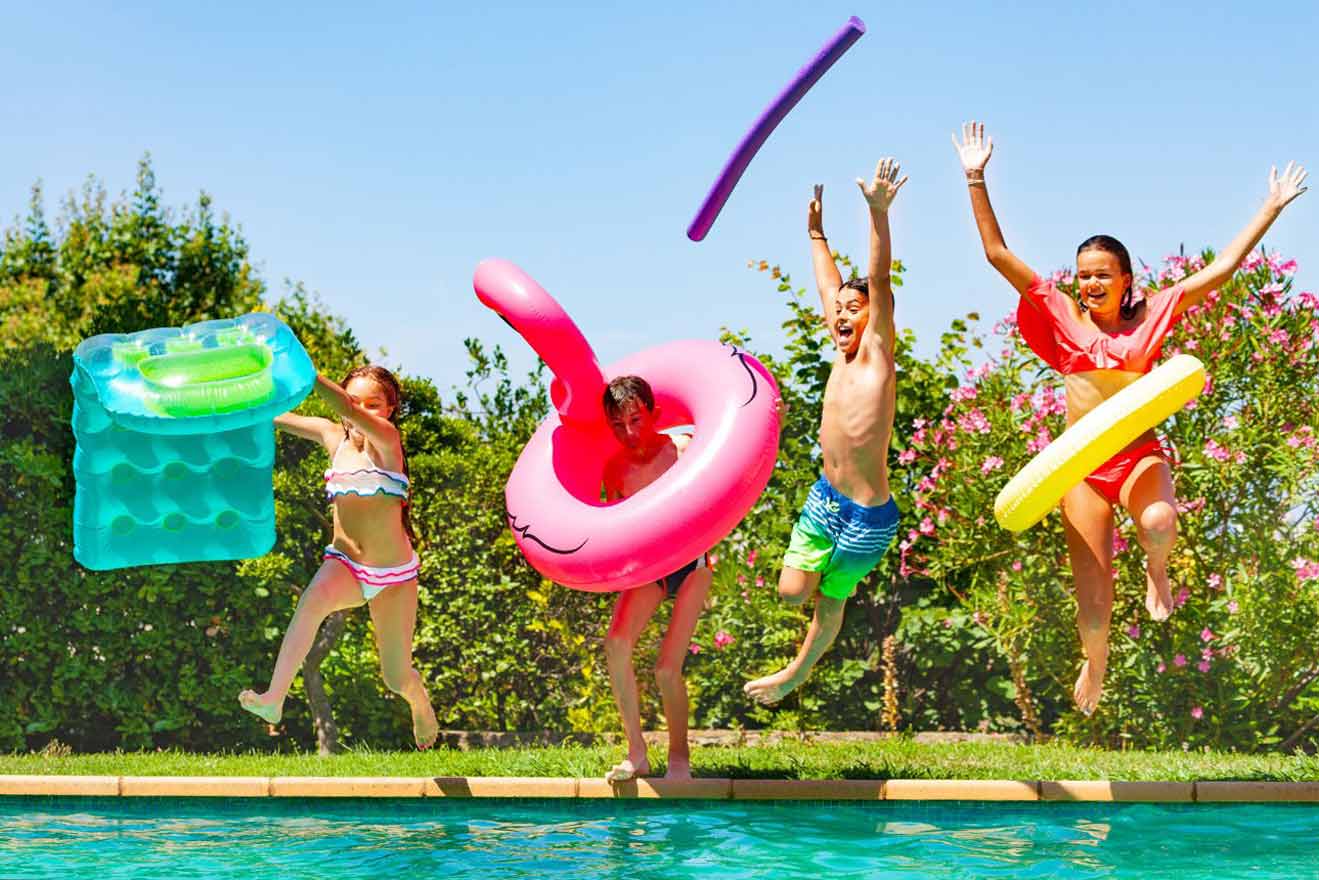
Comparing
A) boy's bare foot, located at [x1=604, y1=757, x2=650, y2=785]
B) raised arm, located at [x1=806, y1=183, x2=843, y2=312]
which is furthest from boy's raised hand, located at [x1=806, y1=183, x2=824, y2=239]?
boy's bare foot, located at [x1=604, y1=757, x2=650, y2=785]

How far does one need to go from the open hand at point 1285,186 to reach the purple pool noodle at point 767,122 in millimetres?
1905

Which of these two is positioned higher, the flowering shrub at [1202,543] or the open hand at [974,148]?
the open hand at [974,148]

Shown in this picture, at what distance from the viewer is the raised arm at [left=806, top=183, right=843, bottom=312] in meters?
6.70

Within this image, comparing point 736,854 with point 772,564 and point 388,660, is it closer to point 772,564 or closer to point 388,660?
point 388,660

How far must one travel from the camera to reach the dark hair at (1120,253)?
6559 mm

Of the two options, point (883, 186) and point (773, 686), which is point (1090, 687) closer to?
point (773, 686)

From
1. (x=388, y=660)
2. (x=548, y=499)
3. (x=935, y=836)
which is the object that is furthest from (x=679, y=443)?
(x=935, y=836)

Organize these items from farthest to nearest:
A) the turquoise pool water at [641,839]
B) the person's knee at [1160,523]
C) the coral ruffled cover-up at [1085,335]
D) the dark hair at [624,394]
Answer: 1. the dark hair at [624,394]
2. the coral ruffled cover-up at [1085,335]
3. the person's knee at [1160,523]
4. the turquoise pool water at [641,839]

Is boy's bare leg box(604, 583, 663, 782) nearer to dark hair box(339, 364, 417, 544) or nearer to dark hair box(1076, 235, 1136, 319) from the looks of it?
dark hair box(339, 364, 417, 544)

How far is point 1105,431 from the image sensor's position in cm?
597

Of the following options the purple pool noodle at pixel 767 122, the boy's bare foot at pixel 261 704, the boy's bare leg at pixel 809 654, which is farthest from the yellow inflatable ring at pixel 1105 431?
the boy's bare foot at pixel 261 704

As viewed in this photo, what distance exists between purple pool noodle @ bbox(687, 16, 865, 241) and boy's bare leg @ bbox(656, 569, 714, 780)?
5.58ft

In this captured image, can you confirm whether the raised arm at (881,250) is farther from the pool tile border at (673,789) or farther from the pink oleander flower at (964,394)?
the pink oleander flower at (964,394)

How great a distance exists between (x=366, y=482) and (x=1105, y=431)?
129 inches
